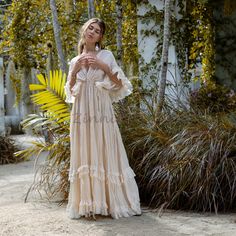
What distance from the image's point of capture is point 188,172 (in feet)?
15.8

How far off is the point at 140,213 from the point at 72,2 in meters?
6.81

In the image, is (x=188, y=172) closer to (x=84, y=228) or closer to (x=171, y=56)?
(x=84, y=228)

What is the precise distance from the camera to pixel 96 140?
455cm

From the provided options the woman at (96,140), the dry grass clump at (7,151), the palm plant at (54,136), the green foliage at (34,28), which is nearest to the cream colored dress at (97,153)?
the woman at (96,140)

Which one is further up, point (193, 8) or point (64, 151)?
point (193, 8)

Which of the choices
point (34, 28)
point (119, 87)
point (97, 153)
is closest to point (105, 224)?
point (97, 153)

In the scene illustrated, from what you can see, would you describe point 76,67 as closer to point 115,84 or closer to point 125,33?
point 115,84

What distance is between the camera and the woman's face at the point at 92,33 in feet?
15.1

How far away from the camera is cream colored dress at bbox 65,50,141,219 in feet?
14.9

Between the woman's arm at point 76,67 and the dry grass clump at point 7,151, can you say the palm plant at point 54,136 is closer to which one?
the woman's arm at point 76,67

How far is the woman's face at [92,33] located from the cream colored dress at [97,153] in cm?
15

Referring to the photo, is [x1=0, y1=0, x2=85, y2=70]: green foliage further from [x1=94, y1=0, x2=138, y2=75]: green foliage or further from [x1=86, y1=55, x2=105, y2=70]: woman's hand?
[x1=86, y1=55, x2=105, y2=70]: woman's hand

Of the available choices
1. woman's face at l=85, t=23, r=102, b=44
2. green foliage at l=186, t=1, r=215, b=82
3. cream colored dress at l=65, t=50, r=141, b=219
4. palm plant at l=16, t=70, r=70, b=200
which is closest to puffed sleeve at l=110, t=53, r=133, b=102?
cream colored dress at l=65, t=50, r=141, b=219

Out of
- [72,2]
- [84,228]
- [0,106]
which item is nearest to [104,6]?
[72,2]
